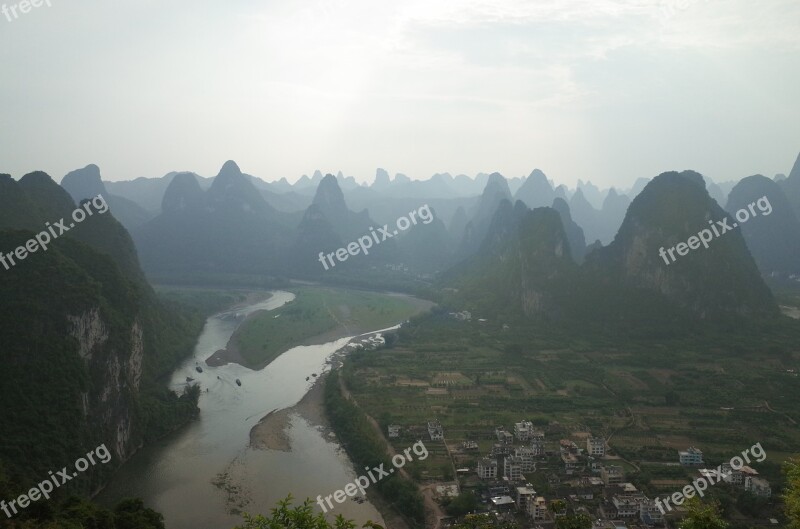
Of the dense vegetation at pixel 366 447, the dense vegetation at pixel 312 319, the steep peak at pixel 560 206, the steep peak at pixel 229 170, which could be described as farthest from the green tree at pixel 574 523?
the steep peak at pixel 229 170

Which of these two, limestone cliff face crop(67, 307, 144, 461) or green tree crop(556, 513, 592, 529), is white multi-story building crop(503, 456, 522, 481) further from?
limestone cliff face crop(67, 307, 144, 461)

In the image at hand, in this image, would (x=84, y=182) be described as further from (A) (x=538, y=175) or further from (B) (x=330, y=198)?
(A) (x=538, y=175)

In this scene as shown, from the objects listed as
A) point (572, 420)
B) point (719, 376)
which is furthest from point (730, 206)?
point (572, 420)

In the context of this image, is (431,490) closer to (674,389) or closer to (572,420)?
(572,420)

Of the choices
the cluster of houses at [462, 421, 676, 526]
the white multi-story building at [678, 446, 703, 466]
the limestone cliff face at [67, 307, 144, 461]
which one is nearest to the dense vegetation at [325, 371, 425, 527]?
the cluster of houses at [462, 421, 676, 526]

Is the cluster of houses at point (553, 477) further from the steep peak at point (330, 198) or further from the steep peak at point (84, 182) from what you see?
the steep peak at point (84, 182)

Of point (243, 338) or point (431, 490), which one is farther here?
point (243, 338)

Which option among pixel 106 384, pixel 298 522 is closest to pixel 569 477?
pixel 298 522
